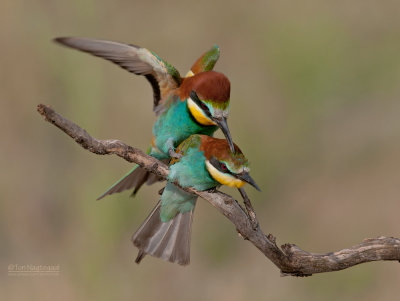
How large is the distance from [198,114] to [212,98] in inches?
5.8

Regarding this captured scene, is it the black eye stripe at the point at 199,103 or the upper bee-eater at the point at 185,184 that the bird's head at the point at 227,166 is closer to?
the upper bee-eater at the point at 185,184

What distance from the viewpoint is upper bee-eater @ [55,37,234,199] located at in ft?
8.63

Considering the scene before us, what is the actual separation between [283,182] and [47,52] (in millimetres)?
1504

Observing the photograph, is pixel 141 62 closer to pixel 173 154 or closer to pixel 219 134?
pixel 173 154

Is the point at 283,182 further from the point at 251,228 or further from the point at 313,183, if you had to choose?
the point at 251,228

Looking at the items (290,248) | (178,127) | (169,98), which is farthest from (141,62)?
(290,248)

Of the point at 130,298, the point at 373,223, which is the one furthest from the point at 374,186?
the point at 130,298

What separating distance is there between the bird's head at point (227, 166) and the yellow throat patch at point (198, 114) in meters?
0.20

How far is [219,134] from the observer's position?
3.81 m

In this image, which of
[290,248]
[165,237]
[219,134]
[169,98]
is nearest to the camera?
[290,248]

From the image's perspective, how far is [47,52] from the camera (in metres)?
4.17

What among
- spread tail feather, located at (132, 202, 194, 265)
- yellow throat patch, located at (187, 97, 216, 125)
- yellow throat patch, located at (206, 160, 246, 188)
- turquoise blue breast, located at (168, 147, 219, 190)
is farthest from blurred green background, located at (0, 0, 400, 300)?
yellow throat patch, located at (206, 160, 246, 188)

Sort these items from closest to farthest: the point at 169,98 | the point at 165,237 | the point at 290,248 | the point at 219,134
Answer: the point at 290,248, the point at 165,237, the point at 169,98, the point at 219,134

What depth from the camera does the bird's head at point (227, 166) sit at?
2.42m
